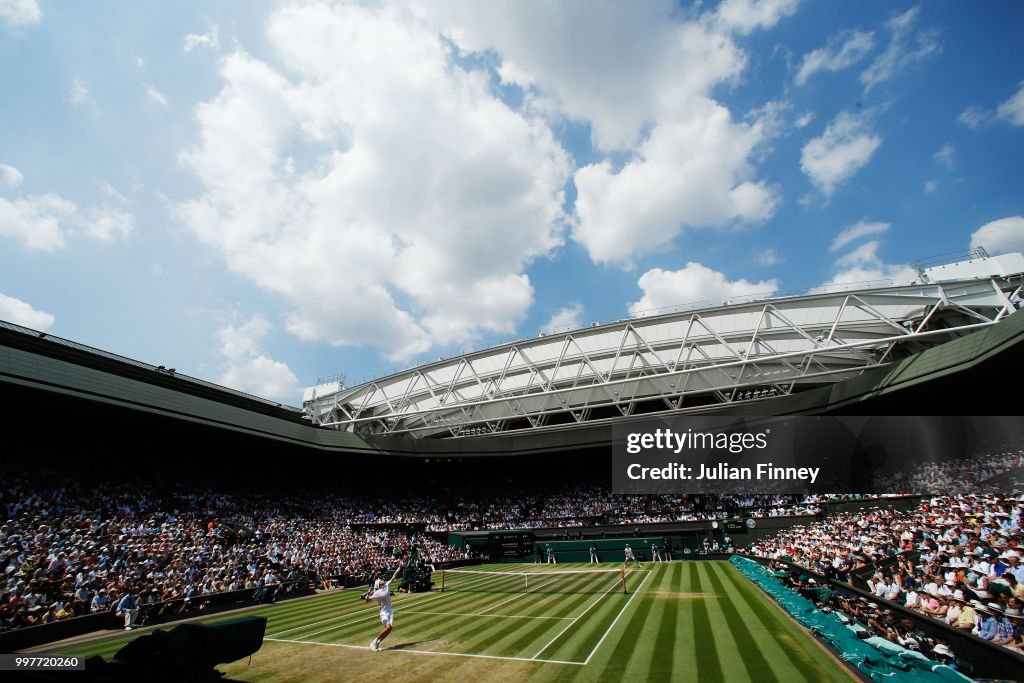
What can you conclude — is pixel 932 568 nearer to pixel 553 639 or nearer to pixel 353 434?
pixel 553 639

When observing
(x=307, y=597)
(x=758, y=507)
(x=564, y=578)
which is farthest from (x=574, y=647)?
(x=758, y=507)

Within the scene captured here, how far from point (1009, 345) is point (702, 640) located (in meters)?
20.9

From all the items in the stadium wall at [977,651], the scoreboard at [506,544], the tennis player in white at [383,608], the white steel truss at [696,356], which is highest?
the white steel truss at [696,356]

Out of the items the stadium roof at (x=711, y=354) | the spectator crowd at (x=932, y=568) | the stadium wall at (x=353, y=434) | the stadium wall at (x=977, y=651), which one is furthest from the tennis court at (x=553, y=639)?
the stadium wall at (x=353, y=434)

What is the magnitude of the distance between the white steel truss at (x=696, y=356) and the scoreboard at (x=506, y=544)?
8588 millimetres

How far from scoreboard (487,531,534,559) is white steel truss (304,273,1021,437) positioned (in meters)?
8.59

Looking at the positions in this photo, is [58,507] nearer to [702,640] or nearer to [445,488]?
[702,640]

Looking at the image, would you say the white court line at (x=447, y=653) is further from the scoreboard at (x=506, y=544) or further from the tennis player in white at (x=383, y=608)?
the scoreboard at (x=506, y=544)

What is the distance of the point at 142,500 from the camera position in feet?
90.6

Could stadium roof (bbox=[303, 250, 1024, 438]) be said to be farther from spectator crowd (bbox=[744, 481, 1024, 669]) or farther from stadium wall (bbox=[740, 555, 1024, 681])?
stadium wall (bbox=[740, 555, 1024, 681])

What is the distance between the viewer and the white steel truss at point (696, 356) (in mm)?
26953

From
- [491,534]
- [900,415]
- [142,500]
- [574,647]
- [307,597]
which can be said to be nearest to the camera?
[574,647]

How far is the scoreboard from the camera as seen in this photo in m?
38.2

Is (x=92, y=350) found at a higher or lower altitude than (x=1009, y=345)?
higher
